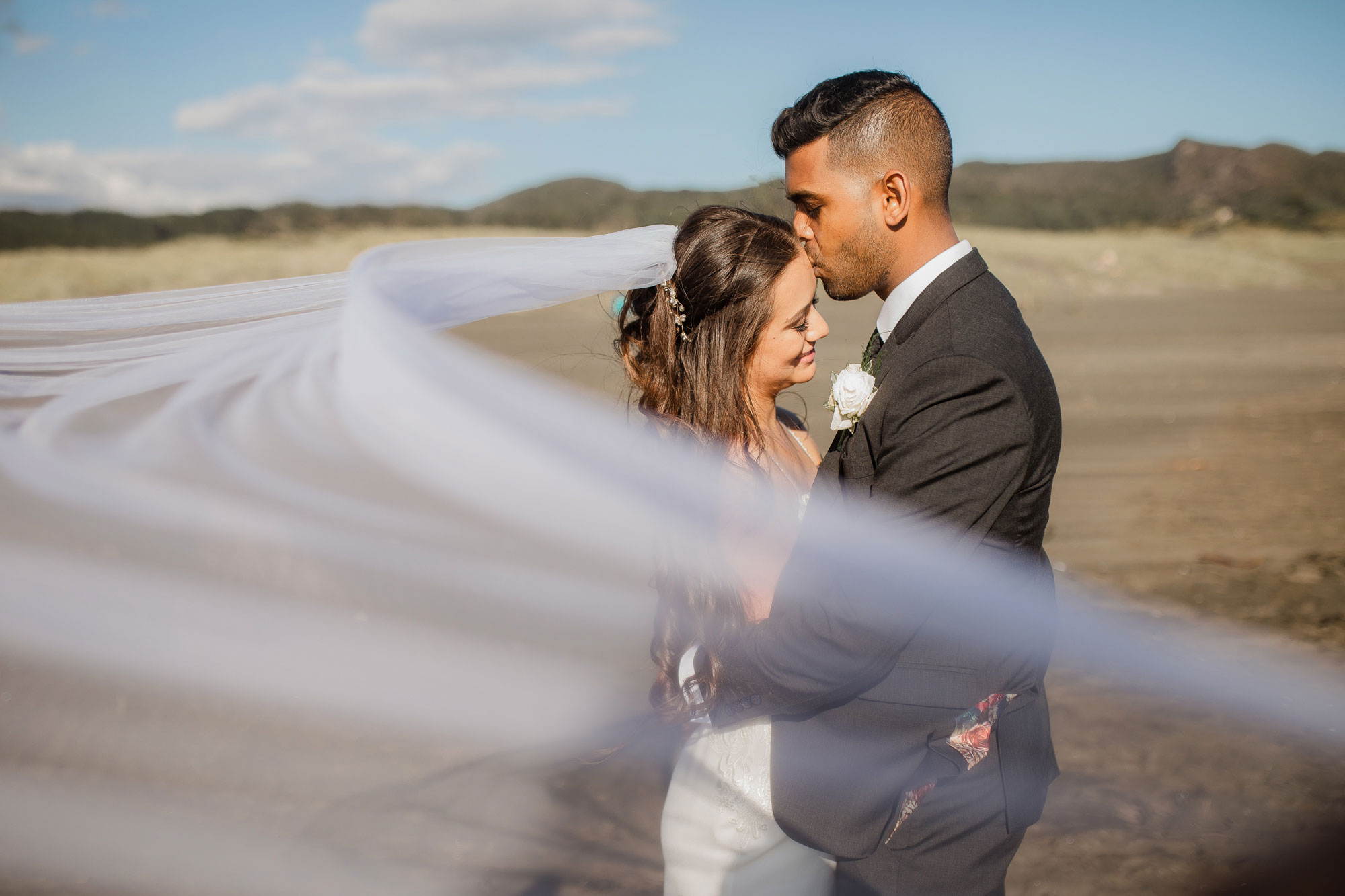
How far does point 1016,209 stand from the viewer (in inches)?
1807

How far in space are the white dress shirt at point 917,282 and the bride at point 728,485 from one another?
17.6 inches

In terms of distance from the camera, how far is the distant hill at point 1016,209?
30406 millimetres

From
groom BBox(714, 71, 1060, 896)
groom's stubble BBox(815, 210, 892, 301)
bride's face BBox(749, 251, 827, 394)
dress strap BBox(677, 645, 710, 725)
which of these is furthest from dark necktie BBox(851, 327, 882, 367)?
dress strap BBox(677, 645, 710, 725)

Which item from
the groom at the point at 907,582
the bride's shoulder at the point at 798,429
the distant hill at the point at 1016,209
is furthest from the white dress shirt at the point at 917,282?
the distant hill at the point at 1016,209

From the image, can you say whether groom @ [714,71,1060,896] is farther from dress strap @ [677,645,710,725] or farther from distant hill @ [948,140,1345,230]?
distant hill @ [948,140,1345,230]

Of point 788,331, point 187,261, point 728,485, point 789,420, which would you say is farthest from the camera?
point 187,261

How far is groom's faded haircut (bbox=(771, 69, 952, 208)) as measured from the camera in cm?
210

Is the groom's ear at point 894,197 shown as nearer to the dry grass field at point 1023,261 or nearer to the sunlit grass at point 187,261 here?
the sunlit grass at point 187,261

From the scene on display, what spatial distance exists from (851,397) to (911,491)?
358mm

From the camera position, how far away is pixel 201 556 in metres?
2.77

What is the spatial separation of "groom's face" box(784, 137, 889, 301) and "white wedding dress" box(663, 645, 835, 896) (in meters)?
1.21

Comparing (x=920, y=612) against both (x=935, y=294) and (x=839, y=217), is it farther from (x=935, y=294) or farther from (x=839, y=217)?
(x=839, y=217)

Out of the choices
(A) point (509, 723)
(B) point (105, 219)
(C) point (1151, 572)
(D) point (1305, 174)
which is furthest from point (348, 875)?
(D) point (1305, 174)

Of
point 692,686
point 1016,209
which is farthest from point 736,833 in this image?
point 1016,209
